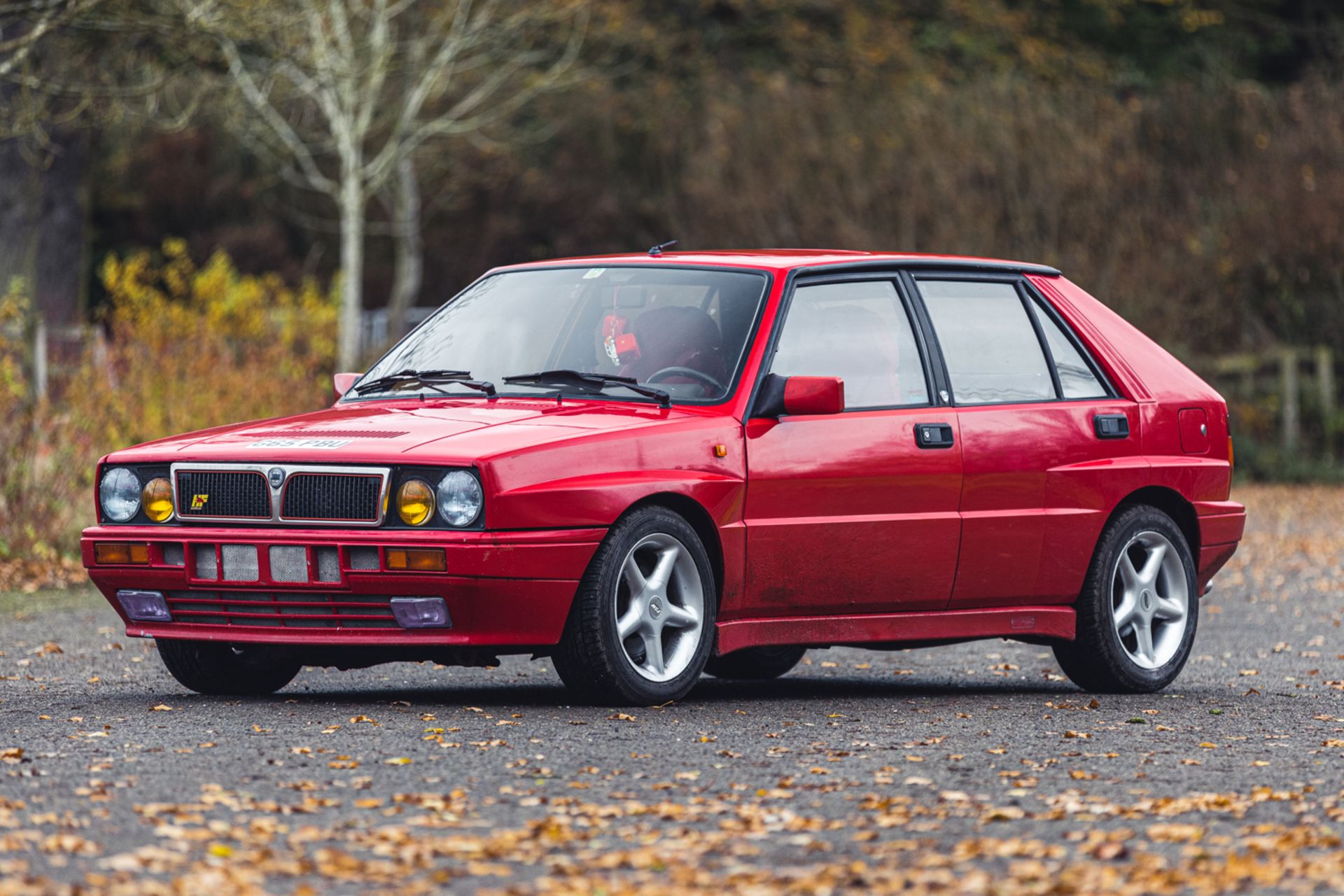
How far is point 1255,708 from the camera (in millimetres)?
8781

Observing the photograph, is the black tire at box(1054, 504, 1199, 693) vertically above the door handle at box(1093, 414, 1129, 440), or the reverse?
the door handle at box(1093, 414, 1129, 440)

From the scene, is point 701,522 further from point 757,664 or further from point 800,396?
point 757,664

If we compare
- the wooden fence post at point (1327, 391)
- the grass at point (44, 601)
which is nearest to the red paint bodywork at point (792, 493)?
the grass at point (44, 601)

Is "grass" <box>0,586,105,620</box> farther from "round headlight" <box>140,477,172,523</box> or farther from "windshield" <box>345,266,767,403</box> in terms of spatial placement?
"round headlight" <box>140,477,172,523</box>

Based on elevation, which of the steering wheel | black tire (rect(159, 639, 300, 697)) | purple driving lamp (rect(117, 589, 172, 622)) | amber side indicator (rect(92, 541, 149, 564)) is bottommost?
black tire (rect(159, 639, 300, 697))

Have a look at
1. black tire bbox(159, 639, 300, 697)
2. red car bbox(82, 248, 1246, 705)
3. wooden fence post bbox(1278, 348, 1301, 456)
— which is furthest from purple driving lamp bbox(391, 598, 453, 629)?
wooden fence post bbox(1278, 348, 1301, 456)

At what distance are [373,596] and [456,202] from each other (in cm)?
3388

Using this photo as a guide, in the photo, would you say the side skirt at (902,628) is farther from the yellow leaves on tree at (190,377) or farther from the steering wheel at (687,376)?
the yellow leaves on tree at (190,377)

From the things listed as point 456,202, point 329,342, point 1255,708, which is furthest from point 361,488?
point 456,202

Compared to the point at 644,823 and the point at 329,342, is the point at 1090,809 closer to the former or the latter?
the point at 644,823

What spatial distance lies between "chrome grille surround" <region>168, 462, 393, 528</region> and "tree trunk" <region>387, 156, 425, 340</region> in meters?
25.4

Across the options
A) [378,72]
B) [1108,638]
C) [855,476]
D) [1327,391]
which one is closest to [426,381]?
[855,476]

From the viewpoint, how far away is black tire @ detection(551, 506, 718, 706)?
780cm

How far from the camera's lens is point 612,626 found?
25.7 feet
